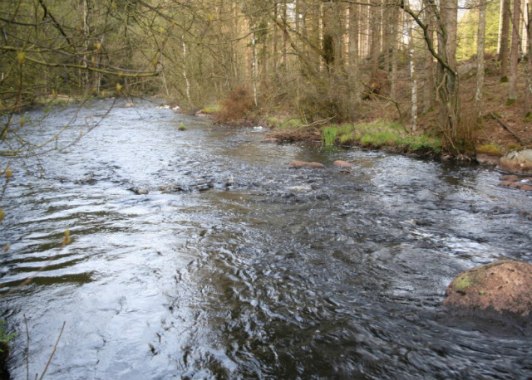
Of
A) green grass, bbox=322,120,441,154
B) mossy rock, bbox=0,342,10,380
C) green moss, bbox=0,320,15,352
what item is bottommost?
mossy rock, bbox=0,342,10,380

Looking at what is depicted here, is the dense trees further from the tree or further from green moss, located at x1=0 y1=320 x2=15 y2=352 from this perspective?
green moss, located at x1=0 y1=320 x2=15 y2=352

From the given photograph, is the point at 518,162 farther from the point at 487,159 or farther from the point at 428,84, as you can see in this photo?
the point at 428,84

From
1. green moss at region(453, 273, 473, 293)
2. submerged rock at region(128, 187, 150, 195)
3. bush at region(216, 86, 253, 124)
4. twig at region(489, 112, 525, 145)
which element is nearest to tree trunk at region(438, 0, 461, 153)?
twig at region(489, 112, 525, 145)

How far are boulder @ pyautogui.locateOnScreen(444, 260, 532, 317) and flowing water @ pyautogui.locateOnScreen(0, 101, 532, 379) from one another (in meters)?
0.19

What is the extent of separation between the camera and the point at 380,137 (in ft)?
54.3

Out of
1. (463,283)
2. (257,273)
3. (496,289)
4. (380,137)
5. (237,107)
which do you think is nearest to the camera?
(496,289)

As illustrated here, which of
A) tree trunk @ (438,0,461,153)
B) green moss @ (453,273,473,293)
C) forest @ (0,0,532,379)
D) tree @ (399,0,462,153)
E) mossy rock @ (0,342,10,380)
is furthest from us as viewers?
tree trunk @ (438,0,461,153)

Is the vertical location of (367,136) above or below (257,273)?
above

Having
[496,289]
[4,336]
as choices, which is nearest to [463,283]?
[496,289]

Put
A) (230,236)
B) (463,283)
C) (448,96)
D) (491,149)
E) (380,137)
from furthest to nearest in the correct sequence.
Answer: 1. (380,137)
2. (448,96)
3. (491,149)
4. (230,236)
5. (463,283)

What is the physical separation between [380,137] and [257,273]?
1175cm

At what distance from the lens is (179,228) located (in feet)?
26.5

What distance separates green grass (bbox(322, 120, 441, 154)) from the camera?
49.1ft

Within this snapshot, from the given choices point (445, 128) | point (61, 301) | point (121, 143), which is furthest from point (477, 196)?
point (121, 143)
